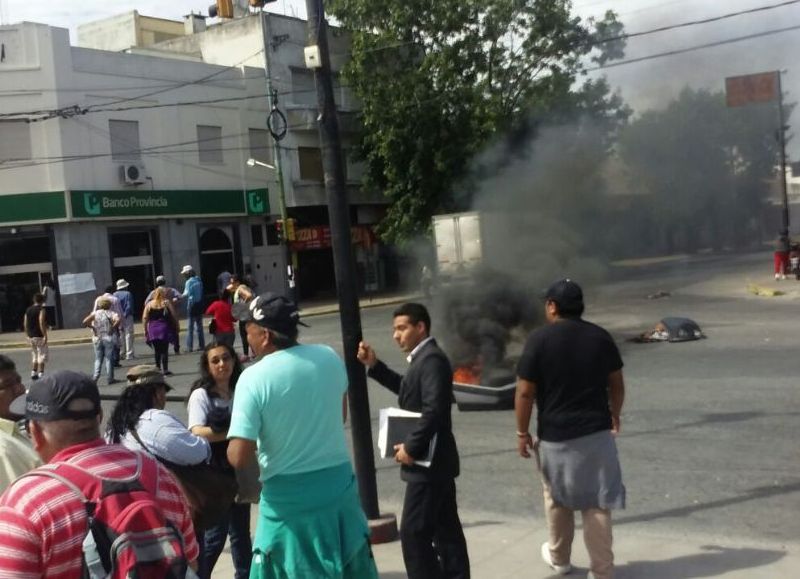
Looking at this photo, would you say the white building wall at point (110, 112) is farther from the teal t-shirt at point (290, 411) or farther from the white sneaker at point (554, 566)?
the teal t-shirt at point (290, 411)

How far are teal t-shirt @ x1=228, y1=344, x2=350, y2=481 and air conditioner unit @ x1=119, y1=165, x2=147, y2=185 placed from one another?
26.6 metres

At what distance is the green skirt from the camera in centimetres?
370

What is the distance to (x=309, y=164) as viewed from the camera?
3559cm

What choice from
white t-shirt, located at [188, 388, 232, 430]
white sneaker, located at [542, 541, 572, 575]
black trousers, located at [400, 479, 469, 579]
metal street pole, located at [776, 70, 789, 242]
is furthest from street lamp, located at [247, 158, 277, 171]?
black trousers, located at [400, 479, 469, 579]

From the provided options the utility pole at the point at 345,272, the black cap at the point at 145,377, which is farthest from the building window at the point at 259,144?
the black cap at the point at 145,377

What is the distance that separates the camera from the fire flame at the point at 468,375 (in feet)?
36.2

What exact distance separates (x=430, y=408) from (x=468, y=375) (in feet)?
22.6

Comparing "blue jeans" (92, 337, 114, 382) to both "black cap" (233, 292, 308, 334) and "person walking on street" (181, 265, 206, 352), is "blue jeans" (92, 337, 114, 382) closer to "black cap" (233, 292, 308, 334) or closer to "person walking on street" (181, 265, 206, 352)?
"person walking on street" (181, 265, 206, 352)

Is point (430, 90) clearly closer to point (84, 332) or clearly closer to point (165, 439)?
point (84, 332)

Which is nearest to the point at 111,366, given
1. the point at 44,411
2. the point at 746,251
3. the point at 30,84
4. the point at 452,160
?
the point at 44,411

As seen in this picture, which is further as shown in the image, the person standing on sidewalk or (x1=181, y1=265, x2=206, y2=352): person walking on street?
(x1=181, y1=265, x2=206, y2=352): person walking on street

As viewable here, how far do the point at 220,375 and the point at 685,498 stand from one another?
11.8 ft

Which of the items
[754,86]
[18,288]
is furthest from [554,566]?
[18,288]

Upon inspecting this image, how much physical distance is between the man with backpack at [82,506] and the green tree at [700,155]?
1396cm
